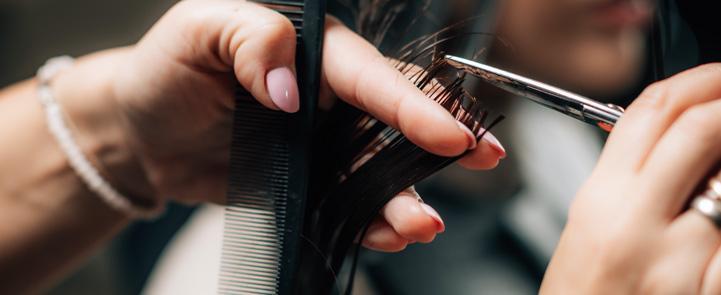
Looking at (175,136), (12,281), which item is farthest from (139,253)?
(175,136)

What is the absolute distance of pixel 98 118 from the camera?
534mm

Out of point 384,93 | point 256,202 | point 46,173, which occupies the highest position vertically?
point 384,93

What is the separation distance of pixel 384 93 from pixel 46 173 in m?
0.38

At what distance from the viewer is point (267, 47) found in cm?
33

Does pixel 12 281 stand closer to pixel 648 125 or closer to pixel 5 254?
pixel 5 254

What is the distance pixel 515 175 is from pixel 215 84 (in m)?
0.31

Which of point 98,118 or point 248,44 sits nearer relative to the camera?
point 248,44

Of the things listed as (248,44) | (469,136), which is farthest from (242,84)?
(469,136)

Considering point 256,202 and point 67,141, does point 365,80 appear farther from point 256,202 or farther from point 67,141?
point 67,141

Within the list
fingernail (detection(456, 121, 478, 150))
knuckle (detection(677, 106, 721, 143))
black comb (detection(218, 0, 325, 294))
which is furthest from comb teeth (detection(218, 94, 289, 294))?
knuckle (detection(677, 106, 721, 143))

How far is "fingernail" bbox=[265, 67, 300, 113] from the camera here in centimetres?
33

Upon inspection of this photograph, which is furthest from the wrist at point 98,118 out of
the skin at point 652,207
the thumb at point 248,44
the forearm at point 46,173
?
the skin at point 652,207

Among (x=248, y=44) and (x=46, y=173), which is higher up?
(x=248, y=44)

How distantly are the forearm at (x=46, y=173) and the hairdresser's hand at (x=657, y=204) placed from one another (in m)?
0.42
